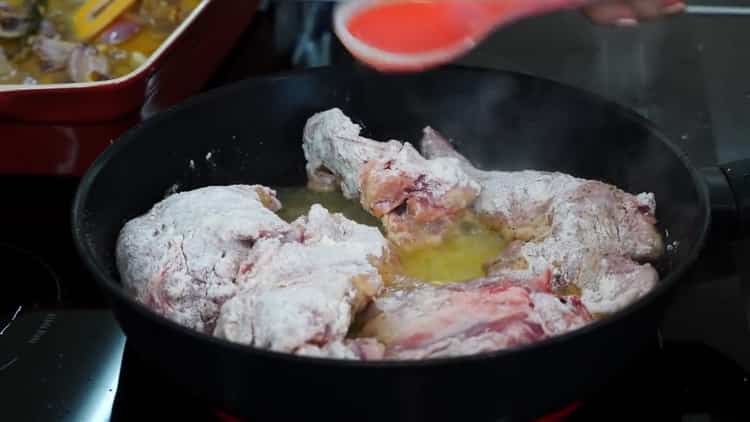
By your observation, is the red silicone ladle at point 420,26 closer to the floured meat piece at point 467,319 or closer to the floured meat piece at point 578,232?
the floured meat piece at point 578,232

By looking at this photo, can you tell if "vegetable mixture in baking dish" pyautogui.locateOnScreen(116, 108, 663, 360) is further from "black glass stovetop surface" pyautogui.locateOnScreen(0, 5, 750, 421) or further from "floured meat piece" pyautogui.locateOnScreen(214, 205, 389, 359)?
"black glass stovetop surface" pyautogui.locateOnScreen(0, 5, 750, 421)

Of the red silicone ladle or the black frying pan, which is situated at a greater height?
the red silicone ladle

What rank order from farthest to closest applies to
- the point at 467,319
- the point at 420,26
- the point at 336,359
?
the point at 420,26 → the point at 467,319 → the point at 336,359

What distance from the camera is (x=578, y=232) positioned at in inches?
49.9

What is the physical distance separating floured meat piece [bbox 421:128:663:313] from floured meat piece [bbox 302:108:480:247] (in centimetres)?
6

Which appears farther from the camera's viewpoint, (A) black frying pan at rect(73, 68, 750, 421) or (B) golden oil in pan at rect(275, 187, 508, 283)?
(B) golden oil in pan at rect(275, 187, 508, 283)

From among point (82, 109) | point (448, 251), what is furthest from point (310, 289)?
point (82, 109)

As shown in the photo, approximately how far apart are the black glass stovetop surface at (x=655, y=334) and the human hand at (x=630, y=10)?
325mm

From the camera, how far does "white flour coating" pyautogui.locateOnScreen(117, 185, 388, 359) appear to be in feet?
3.30

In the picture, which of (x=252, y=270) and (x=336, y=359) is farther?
(x=252, y=270)

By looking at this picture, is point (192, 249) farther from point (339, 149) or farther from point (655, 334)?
point (655, 334)

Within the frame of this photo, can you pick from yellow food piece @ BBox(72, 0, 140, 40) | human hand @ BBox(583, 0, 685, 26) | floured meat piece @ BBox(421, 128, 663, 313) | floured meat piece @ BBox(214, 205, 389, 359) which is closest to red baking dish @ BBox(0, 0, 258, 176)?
yellow food piece @ BBox(72, 0, 140, 40)

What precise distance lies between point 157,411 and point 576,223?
2.07ft

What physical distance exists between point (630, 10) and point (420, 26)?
342mm
